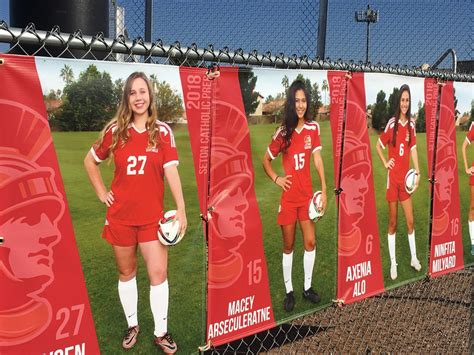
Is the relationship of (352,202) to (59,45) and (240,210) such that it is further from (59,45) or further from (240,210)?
(59,45)

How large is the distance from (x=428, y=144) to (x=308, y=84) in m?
1.64

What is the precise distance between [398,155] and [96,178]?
2.79 metres

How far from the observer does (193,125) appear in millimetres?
3355

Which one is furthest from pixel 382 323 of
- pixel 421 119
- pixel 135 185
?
pixel 135 185

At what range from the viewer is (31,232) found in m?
2.75

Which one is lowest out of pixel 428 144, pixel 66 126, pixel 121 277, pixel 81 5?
pixel 121 277

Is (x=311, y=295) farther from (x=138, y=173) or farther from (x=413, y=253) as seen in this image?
(x=138, y=173)

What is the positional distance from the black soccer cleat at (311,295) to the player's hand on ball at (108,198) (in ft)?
5.69

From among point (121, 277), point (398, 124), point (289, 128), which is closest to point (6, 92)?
point (121, 277)

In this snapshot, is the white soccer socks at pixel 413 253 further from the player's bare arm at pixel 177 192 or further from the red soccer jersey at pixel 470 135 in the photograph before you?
the player's bare arm at pixel 177 192

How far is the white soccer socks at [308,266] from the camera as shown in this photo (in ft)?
14.1

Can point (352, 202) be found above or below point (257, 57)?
below

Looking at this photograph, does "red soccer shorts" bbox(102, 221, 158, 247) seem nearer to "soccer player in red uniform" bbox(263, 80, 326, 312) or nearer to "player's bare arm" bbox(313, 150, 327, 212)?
"soccer player in red uniform" bbox(263, 80, 326, 312)

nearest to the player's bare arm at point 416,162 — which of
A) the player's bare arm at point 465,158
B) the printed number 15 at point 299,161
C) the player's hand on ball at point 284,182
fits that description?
the player's bare arm at point 465,158
